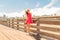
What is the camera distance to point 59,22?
7422mm

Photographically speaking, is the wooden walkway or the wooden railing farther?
the wooden walkway

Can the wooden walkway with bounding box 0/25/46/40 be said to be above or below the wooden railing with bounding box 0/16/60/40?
below

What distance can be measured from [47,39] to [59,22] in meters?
1.90

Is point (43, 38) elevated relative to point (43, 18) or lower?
lower

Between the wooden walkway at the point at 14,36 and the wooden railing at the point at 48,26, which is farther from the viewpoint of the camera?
the wooden walkway at the point at 14,36

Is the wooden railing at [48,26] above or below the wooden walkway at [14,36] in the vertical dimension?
above

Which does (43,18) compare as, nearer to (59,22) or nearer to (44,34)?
(44,34)

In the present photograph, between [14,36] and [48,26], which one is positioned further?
[14,36]

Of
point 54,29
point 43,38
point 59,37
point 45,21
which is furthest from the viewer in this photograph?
point 43,38

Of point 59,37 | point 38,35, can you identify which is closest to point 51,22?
point 59,37

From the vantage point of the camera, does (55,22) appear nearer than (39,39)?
Yes

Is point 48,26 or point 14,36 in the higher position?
point 48,26

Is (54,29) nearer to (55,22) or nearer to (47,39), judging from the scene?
(55,22)

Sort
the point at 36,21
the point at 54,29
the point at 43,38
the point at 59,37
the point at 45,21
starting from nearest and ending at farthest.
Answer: the point at 59,37 → the point at 54,29 → the point at 45,21 → the point at 43,38 → the point at 36,21
